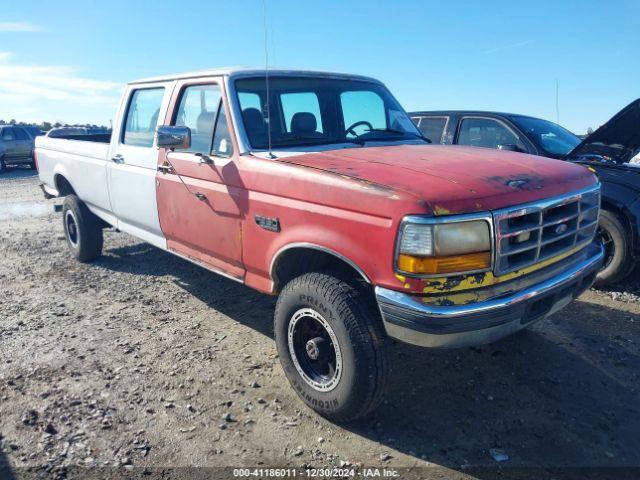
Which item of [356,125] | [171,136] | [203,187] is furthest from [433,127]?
[171,136]

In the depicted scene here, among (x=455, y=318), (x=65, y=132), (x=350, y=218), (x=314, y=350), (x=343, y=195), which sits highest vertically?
(x=65, y=132)

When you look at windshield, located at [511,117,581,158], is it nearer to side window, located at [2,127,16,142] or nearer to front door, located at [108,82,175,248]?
front door, located at [108,82,175,248]

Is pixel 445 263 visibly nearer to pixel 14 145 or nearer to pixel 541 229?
pixel 541 229

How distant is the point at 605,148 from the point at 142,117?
4786mm

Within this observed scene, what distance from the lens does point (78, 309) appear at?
477cm

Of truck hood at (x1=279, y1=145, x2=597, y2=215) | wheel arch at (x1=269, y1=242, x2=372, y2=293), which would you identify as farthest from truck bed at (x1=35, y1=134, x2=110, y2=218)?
truck hood at (x1=279, y1=145, x2=597, y2=215)

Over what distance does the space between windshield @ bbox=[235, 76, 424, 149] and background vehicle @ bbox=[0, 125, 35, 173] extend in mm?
19374

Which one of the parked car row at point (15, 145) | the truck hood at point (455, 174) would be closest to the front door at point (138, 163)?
the truck hood at point (455, 174)

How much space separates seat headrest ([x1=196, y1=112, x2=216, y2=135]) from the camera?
382 cm

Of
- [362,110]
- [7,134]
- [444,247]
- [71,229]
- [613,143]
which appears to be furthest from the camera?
[7,134]

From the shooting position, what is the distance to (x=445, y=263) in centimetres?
244

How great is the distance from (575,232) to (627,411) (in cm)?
115

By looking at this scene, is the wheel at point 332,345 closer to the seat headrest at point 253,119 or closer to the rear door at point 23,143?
the seat headrest at point 253,119

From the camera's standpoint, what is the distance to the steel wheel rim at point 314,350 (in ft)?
9.50
